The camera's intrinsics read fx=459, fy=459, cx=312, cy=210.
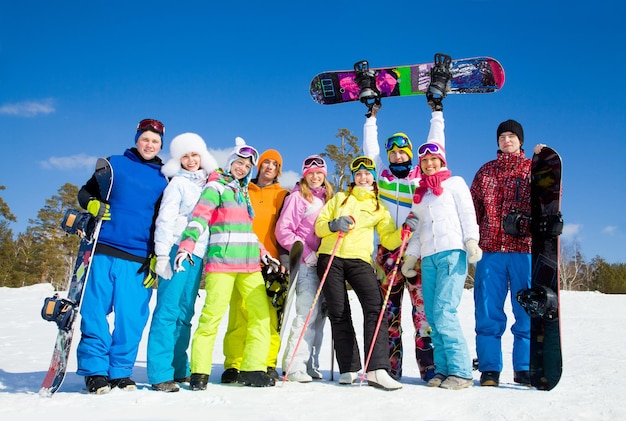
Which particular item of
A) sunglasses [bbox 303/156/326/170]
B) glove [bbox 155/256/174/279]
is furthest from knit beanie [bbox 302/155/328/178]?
glove [bbox 155/256/174/279]

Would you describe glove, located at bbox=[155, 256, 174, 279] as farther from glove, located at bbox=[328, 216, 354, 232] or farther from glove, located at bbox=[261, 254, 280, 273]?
glove, located at bbox=[328, 216, 354, 232]

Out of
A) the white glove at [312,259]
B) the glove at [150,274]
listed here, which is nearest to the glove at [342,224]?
the white glove at [312,259]

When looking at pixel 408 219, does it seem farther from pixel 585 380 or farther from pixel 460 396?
pixel 585 380

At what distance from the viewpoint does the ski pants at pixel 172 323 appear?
391cm

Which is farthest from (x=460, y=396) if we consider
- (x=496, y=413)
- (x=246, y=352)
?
(x=246, y=352)

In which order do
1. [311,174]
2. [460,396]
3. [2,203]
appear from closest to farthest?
[460,396], [311,174], [2,203]

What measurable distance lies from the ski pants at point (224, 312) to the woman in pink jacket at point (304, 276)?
40 cm

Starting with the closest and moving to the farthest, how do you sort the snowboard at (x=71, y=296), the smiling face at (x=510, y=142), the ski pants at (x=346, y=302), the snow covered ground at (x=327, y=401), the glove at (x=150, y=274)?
the snow covered ground at (x=327, y=401)
the snowboard at (x=71, y=296)
the glove at (x=150, y=274)
the ski pants at (x=346, y=302)
the smiling face at (x=510, y=142)

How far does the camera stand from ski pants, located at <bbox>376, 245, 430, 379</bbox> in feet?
15.0

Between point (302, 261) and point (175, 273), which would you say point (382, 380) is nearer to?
point (302, 261)

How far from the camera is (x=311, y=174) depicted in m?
5.03

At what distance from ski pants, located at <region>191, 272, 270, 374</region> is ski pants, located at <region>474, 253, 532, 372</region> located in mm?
2036

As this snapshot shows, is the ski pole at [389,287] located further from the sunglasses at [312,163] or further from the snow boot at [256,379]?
the sunglasses at [312,163]

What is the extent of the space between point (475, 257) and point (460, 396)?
1161 mm
